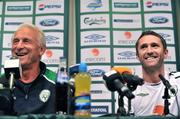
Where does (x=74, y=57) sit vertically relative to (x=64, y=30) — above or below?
below

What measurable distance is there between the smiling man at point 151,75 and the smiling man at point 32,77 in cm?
53

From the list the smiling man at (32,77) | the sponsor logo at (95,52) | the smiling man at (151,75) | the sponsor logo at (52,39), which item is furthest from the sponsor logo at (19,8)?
the smiling man at (151,75)

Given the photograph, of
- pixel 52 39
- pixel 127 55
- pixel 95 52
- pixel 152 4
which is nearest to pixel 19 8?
pixel 52 39

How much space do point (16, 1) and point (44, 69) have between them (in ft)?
5.42

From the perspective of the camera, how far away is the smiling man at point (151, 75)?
1.99 meters

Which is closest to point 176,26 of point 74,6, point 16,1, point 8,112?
point 74,6

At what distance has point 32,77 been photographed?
6.61 ft

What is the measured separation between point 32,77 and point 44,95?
211mm

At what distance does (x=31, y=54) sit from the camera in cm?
201

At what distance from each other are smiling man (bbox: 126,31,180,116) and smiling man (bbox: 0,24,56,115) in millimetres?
528

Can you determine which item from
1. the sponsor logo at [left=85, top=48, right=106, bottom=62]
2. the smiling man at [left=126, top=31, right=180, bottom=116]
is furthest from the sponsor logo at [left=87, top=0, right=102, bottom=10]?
the smiling man at [left=126, top=31, right=180, bottom=116]

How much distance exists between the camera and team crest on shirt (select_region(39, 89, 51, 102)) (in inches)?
71.7

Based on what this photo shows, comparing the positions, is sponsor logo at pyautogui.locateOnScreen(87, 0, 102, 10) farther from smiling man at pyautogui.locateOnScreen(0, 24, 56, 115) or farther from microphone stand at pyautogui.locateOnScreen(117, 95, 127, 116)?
microphone stand at pyautogui.locateOnScreen(117, 95, 127, 116)

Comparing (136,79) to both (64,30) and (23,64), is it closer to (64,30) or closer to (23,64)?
(23,64)
